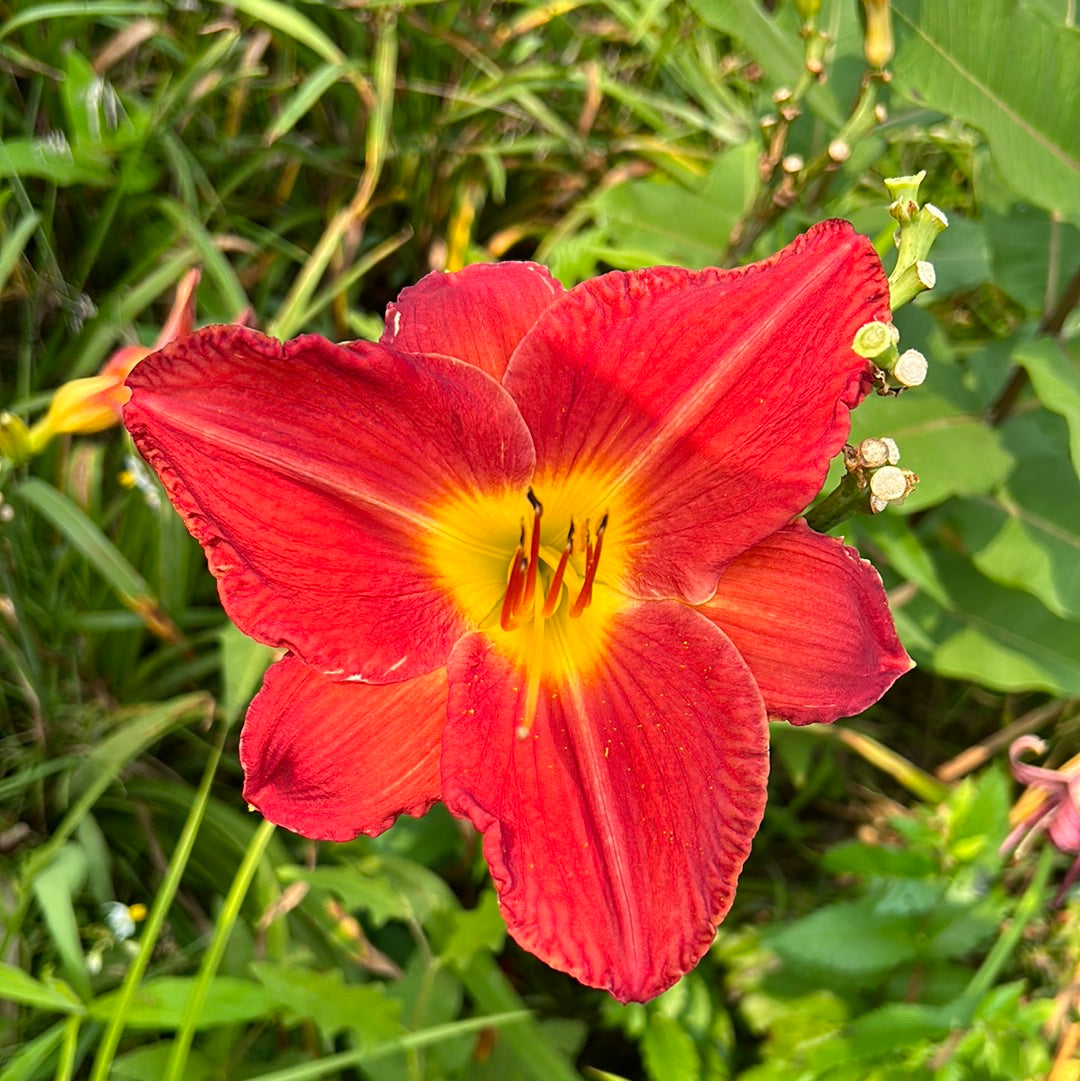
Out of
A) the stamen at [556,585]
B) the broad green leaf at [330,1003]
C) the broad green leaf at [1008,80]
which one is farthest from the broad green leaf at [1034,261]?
the broad green leaf at [330,1003]

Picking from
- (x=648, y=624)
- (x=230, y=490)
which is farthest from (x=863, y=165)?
(x=230, y=490)

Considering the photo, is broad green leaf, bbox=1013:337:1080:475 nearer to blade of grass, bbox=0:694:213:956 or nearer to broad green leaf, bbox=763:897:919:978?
broad green leaf, bbox=763:897:919:978

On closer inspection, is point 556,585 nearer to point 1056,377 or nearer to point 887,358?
point 887,358

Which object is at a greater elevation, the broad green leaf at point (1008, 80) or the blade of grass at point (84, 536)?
the broad green leaf at point (1008, 80)

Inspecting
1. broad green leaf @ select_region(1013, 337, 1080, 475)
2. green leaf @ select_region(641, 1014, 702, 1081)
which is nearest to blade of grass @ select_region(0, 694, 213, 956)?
green leaf @ select_region(641, 1014, 702, 1081)

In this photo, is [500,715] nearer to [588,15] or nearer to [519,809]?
[519,809]

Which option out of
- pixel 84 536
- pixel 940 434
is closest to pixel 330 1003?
pixel 84 536

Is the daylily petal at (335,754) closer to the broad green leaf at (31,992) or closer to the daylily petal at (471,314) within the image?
the daylily petal at (471,314)

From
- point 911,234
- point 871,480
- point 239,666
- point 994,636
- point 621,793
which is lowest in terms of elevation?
point 239,666
